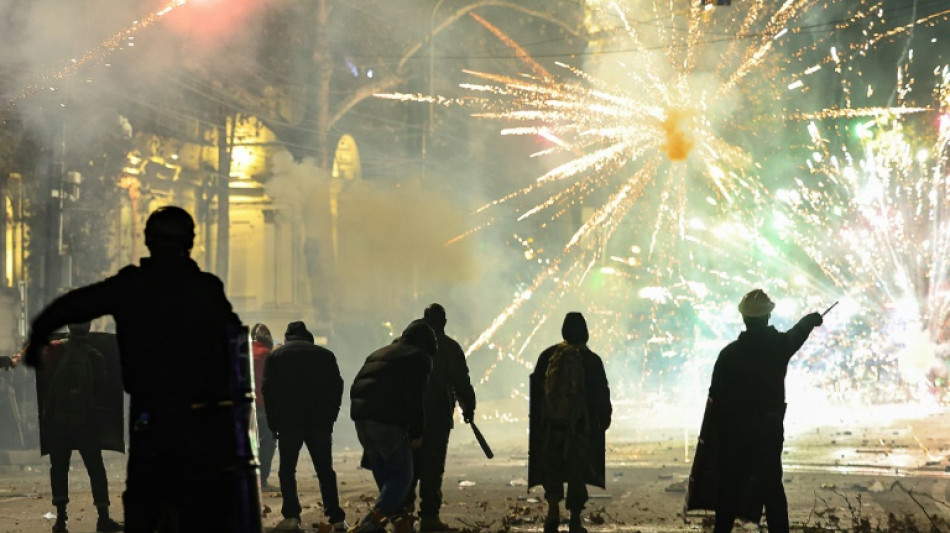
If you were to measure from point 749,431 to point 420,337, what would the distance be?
2109 mm

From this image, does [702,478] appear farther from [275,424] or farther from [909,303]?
[909,303]

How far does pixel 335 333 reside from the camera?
997 inches

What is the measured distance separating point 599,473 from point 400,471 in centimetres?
148

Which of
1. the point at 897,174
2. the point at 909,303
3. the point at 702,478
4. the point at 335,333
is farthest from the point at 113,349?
the point at 909,303

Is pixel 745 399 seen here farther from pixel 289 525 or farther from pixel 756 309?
pixel 289 525

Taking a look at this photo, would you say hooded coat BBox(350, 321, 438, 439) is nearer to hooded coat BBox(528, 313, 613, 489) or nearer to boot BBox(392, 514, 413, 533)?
boot BBox(392, 514, 413, 533)

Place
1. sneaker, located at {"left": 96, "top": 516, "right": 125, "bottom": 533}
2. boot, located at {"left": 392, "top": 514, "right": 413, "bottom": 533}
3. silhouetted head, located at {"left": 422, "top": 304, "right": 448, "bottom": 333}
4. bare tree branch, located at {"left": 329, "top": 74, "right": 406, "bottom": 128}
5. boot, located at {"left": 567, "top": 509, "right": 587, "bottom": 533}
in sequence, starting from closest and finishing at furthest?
boot, located at {"left": 392, "top": 514, "right": 413, "bottom": 533} → boot, located at {"left": 567, "top": 509, "right": 587, "bottom": 533} → sneaker, located at {"left": 96, "top": 516, "right": 125, "bottom": 533} → silhouetted head, located at {"left": 422, "top": 304, "right": 448, "bottom": 333} → bare tree branch, located at {"left": 329, "top": 74, "right": 406, "bottom": 128}

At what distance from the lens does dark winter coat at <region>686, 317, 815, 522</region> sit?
261 inches

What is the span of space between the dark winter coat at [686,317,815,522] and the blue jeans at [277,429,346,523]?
281 centimetres

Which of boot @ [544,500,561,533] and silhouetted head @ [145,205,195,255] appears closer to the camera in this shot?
silhouetted head @ [145,205,195,255]

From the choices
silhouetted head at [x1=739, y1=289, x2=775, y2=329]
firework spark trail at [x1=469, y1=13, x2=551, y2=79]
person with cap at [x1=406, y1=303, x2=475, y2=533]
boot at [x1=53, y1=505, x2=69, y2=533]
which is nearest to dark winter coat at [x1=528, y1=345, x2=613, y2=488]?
person with cap at [x1=406, y1=303, x2=475, y2=533]

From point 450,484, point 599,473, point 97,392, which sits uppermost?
point 97,392

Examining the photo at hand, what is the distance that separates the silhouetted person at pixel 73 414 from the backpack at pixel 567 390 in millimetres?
2965

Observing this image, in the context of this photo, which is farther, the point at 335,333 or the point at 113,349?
the point at 335,333
